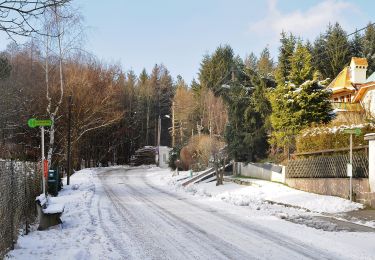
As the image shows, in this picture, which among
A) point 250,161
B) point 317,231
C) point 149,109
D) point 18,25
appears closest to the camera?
point 18,25

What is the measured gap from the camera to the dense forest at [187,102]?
27.4m

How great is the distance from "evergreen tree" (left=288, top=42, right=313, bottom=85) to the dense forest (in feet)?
0.20

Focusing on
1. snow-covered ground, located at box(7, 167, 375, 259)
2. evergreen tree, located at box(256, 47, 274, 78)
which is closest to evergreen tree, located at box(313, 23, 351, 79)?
evergreen tree, located at box(256, 47, 274, 78)

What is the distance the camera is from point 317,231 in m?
11.4

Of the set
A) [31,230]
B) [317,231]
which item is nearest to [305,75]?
[317,231]

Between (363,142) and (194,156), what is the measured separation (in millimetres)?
27626

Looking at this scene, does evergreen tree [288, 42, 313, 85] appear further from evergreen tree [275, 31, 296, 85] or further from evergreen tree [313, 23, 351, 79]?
evergreen tree [313, 23, 351, 79]

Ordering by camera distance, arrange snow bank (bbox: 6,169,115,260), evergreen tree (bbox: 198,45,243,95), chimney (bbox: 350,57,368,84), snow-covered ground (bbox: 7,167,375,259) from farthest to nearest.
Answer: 1. evergreen tree (bbox: 198,45,243,95)
2. chimney (bbox: 350,57,368,84)
3. snow-covered ground (bbox: 7,167,375,259)
4. snow bank (bbox: 6,169,115,260)

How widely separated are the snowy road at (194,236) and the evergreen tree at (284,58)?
48.2ft

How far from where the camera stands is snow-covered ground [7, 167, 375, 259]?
8.77m

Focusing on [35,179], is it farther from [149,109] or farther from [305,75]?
[149,109]

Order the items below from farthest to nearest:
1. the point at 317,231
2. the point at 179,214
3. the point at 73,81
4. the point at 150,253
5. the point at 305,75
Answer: the point at 73,81, the point at 305,75, the point at 179,214, the point at 317,231, the point at 150,253

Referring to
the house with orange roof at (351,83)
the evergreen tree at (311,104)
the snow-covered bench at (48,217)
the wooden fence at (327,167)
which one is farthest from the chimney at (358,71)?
the snow-covered bench at (48,217)

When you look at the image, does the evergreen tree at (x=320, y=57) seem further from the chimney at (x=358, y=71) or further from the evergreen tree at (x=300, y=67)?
the evergreen tree at (x=300, y=67)
